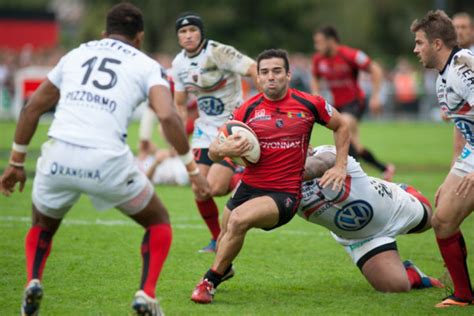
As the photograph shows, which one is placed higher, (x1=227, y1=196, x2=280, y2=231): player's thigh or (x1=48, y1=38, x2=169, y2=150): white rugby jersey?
(x1=48, y1=38, x2=169, y2=150): white rugby jersey

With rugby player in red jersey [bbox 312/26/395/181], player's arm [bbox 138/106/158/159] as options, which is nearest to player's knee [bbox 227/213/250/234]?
player's arm [bbox 138/106/158/159]

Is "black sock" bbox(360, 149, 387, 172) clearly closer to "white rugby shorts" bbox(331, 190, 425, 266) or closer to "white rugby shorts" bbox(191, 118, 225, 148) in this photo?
"white rugby shorts" bbox(191, 118, 225, 148)

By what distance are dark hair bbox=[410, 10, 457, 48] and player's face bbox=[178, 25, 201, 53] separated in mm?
3512

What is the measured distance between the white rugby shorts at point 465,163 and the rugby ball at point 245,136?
1616mm

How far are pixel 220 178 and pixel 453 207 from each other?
133 inches

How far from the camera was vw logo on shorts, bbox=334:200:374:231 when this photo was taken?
26.2 feet

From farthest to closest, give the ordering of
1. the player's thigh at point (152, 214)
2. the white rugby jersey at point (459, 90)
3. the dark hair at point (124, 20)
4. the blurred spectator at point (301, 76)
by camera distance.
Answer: the blurred spectator at point (301, 76), the white rugby jersey at point (459, 90), the dark hair at point (124, 20), the player's thigh at point (152, 214)

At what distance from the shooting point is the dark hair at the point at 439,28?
7213 mm

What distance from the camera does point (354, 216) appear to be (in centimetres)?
800

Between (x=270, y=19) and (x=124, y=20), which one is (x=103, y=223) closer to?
(x=124, y=20)

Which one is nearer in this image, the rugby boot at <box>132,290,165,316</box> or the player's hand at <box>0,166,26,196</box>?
the rugby boot at <box>132,290,165,316</box>

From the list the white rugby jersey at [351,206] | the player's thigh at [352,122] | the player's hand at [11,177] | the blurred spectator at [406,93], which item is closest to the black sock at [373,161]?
the player's thigh at [352,122]

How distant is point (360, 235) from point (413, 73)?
3116 cm

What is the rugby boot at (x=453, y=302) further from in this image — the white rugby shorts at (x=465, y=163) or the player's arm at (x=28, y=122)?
the player's arm at (x=28, y=122)
